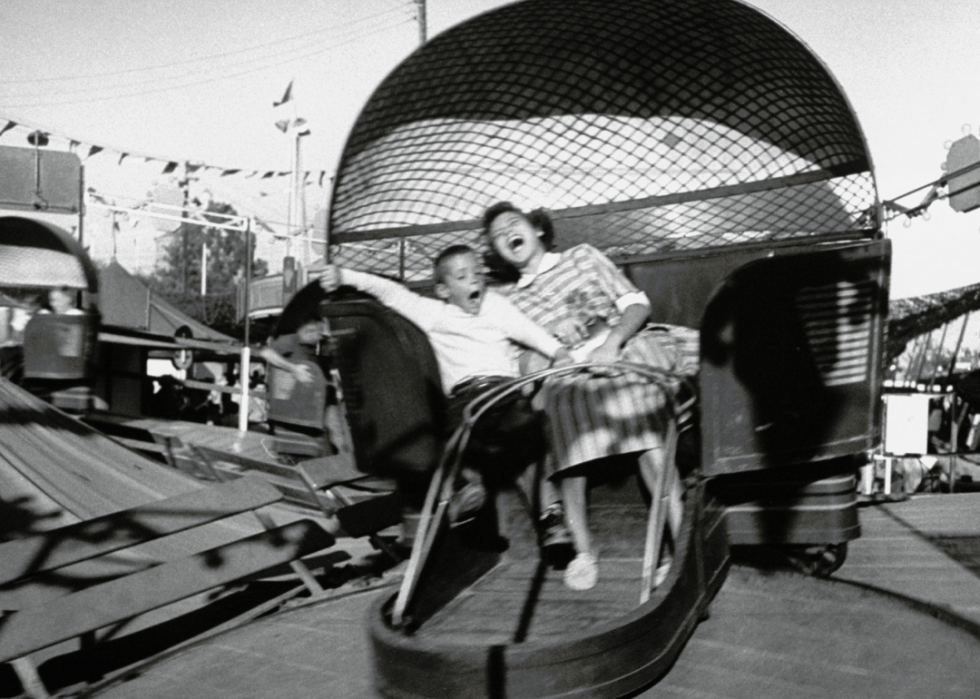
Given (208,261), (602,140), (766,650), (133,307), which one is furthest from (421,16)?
(208,261)

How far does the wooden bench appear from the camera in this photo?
10.5ft

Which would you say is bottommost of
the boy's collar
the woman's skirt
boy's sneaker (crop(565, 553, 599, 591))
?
boy's sneaker (crop(565, 553, 599, 591))

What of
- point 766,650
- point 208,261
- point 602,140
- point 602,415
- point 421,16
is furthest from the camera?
point 208,261

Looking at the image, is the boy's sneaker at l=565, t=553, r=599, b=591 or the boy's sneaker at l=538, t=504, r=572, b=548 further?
the boy's sneaker at l=538, t=504, r=572, b=548

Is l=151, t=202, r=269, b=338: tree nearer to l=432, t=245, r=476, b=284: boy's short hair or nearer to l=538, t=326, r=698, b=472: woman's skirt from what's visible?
l=432, t=245, r=476, b=284: boy's short hair

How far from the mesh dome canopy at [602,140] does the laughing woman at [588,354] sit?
726 millimetres

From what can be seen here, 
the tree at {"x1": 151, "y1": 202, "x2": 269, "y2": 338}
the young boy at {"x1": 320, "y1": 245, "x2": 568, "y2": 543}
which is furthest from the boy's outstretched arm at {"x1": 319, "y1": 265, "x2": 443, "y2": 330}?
the tree at {"x1": 151, "y1": 202, "x2": 269, "y2": 338}

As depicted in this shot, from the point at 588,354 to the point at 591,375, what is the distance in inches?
12.7

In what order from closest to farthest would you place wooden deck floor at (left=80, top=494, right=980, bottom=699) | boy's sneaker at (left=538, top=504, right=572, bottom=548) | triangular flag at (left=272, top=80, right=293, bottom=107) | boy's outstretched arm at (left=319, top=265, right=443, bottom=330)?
wooden deck floor at (left=80, top=494, right=980, bottom=699)
boy's sneaker at (left=538, top=504, right=572, bottom=548)
boy's outstretched arm at (left=319, top=265, right=443, bottom=330)
triangular flag at (left=272, top=80, right=293, bottom=107)

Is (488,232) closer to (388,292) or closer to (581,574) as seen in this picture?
(388,292)

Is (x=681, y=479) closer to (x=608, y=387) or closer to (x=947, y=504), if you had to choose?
Result: (x=608, y=387)

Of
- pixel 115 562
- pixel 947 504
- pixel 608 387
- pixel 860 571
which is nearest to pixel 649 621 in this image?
pixel 608 387

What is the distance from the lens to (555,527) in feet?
11.4

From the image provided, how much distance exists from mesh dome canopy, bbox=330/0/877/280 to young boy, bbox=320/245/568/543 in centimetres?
104
